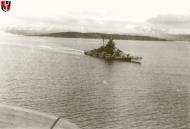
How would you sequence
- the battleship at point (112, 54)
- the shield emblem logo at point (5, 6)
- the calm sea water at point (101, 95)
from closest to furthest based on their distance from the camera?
the shield emblem logo at point (5, 6), the calm sea water at point (101, 95), the battleship at point (112, 54)

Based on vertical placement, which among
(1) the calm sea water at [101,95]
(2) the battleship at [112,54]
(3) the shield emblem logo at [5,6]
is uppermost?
(3) the shield emblem logo at [5,6]

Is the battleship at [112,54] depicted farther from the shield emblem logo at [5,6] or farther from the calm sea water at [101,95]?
the shield emblem logo at [5,6]

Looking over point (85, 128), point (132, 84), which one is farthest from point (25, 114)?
point (132, 84)

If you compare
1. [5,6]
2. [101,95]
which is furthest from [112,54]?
[5,6]

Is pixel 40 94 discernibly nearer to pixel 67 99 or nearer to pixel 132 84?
pixel 67 99

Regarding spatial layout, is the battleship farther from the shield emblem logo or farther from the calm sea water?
the shield emblem logo

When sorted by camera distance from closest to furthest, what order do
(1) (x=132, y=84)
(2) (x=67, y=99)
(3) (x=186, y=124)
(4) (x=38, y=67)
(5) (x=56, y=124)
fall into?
(5) (x=56, y=124), (3) (x=186, y=124), (2) (x=67, y=99), (1) (x=132, y=84), (4) (x=38, y=67)

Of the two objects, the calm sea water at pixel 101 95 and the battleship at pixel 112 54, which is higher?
the battleship at pixel 112 54

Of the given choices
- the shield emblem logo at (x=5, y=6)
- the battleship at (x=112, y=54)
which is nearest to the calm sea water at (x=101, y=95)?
the shield emblem logo at (x=5, y=6)

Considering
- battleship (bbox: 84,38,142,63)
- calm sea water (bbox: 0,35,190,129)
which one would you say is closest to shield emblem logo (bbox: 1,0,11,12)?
calm sea water (bbox: 0,35,190,129)

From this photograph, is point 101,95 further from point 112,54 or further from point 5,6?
point 112,54

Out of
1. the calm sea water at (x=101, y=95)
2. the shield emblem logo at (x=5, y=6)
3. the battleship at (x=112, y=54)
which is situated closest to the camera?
the shield emblem logo at (x=5, y=6)
